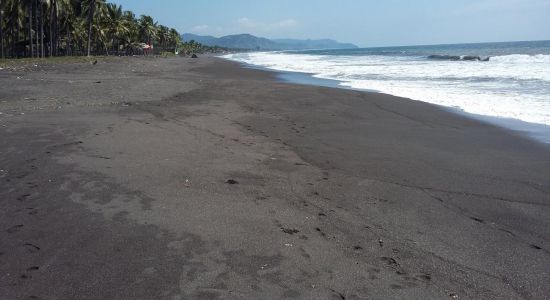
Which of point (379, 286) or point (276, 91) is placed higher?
point (276, 91)

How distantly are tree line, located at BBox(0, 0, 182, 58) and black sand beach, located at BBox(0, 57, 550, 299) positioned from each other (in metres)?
34.8

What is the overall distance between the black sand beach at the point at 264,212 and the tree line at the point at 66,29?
34806 mm

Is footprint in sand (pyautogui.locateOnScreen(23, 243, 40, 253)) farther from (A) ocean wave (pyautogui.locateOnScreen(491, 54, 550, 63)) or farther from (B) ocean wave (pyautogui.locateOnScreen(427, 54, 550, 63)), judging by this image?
(B) ocean wave (pyautogui.locateOnScreen(427, 54, 550, 63))

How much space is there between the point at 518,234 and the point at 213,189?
10.8ft

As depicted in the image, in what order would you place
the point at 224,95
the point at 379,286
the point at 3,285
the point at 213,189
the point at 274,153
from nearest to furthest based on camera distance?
the point at 3,285, the point at 379,286, the point at 213,189, the point at 274,153, the point at 224,95

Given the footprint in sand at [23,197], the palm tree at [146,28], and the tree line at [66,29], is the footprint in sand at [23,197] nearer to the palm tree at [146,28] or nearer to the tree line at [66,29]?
the tree line at [66,29]

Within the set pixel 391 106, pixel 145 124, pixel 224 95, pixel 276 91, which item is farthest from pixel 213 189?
pixel 276 91

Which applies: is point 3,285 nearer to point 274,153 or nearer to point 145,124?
point 274,153

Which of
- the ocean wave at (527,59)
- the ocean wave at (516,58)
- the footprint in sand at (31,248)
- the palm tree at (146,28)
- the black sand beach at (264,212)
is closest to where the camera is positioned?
the black sand beach at (264,212)

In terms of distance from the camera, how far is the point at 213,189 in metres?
5.40

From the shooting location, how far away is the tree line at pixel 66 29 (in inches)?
1634

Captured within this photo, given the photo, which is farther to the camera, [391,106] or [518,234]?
[391,106]

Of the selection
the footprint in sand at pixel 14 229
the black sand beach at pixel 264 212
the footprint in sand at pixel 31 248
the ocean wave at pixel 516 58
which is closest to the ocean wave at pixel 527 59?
the ocean wave at pixel 516 58

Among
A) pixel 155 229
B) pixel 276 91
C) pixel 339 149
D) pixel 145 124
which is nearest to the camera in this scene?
pixel 155 229
